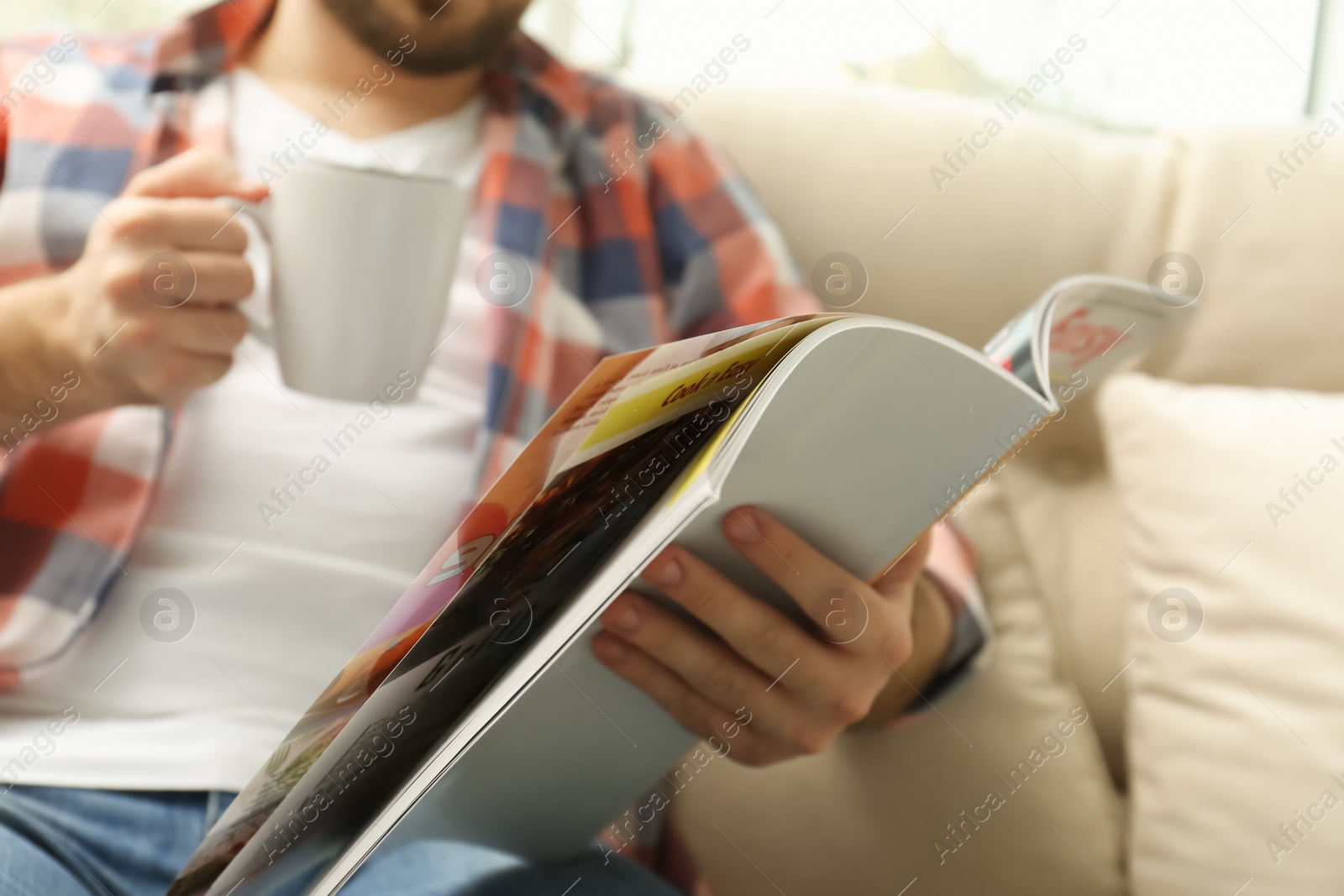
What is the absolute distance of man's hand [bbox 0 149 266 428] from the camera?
0.49 m

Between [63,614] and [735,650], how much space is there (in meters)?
0.40

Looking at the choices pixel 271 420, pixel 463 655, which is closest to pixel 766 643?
pixel 463 655

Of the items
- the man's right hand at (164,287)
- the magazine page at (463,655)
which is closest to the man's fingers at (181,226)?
the man's right hand at (164,287)

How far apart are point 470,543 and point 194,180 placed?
0.32m

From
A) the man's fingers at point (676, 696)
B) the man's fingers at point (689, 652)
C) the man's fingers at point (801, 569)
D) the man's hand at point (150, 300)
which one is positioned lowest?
the man's hand at point (150, 300)

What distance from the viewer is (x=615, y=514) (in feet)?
1.30

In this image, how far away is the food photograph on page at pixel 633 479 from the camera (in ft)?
1.17

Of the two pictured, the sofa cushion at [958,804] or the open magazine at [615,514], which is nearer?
the open magazine at [615,514]

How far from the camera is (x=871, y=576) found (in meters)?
0.43

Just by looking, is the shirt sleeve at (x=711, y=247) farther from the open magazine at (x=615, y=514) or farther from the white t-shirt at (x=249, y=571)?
the open magazine at (x=615, y=514)

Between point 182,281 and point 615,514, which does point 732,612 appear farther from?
point 182,281

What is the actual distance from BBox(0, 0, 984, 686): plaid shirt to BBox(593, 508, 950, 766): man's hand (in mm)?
180

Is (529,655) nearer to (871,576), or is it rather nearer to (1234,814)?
(871,576)

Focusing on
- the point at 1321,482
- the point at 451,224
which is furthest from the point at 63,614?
the point at 1321,482
